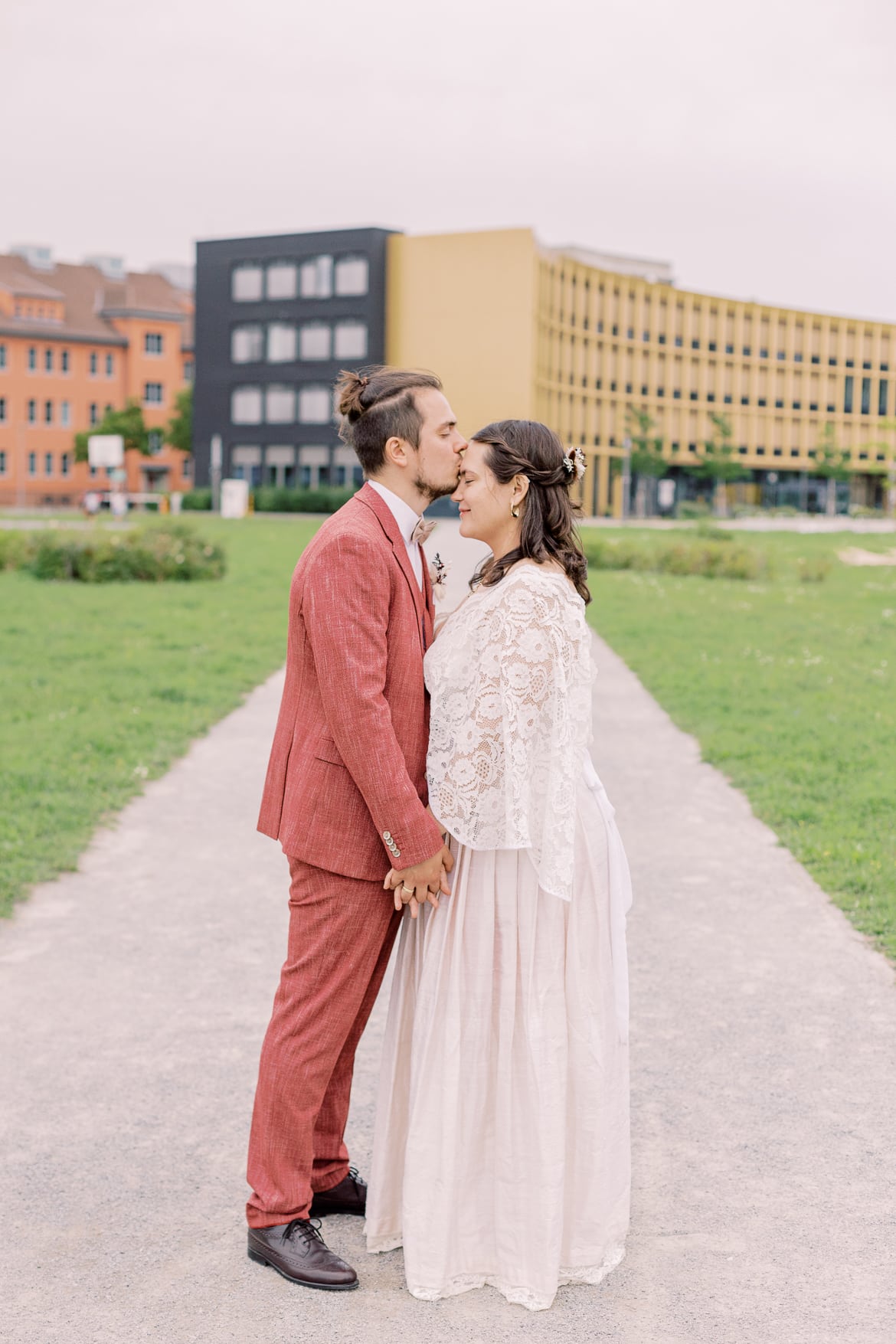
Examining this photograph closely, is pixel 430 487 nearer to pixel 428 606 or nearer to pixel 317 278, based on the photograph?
pixel 428 606

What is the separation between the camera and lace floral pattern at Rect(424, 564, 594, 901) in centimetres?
304

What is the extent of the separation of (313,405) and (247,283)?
26.0 ft

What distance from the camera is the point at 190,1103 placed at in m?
4.16

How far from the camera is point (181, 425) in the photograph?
83438mm

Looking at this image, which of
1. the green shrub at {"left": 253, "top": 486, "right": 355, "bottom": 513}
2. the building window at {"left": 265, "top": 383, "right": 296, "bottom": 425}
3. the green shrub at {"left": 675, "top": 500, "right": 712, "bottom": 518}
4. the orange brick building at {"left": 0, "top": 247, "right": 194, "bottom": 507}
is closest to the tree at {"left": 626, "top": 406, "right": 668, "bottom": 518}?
the green shrub at {"left": 675, "top": 500, "right": 712, "bottom": 518}

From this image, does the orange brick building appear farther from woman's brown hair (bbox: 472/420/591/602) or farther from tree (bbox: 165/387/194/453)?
woman's brown hair (bbox: 472/420/591/602)

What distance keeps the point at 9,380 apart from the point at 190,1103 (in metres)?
84.8

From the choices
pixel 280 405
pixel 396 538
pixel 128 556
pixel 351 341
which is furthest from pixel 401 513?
pixel 280 405

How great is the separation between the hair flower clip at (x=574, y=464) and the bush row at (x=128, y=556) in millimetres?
20814

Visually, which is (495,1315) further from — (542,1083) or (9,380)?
(9,380)

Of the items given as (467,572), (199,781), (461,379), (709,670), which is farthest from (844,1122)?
(461,379)

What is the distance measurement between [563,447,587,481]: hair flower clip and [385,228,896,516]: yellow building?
189ft

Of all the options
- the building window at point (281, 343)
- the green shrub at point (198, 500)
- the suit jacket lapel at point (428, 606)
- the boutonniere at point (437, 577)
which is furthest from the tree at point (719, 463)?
the suit jacket lapel at point (428, 606)

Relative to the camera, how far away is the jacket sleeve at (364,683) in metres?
3.03
